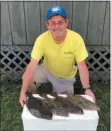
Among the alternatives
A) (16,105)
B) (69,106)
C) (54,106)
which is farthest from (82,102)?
(16,105)

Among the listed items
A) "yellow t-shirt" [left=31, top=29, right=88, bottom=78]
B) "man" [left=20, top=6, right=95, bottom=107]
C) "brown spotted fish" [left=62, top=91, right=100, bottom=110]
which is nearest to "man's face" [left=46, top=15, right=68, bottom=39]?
"man" [left=20, top=6, right=95, bottom=107]

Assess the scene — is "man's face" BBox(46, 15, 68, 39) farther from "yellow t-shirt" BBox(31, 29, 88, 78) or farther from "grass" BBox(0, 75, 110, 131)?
"grass" BBox(0, 75, 110, 131)

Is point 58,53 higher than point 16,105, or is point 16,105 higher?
point 58,53

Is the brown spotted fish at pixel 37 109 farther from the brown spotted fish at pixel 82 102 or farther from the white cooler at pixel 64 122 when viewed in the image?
the brown spotted fish at pixel 82 102

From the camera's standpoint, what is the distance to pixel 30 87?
112 inches

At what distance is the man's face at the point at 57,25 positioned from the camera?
2385mm

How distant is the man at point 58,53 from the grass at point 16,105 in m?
0.40

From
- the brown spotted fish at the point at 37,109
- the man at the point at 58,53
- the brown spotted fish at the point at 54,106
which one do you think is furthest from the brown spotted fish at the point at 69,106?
the man at the point at 58,53

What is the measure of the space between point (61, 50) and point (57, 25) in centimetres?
31

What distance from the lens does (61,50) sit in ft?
8.55

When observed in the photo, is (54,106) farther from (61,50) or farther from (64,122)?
(61,50)

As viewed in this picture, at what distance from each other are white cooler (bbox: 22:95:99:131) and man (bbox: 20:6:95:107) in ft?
0.88

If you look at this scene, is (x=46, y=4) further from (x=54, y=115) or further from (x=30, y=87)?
(x=54, y=115)

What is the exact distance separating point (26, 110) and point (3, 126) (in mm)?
864
